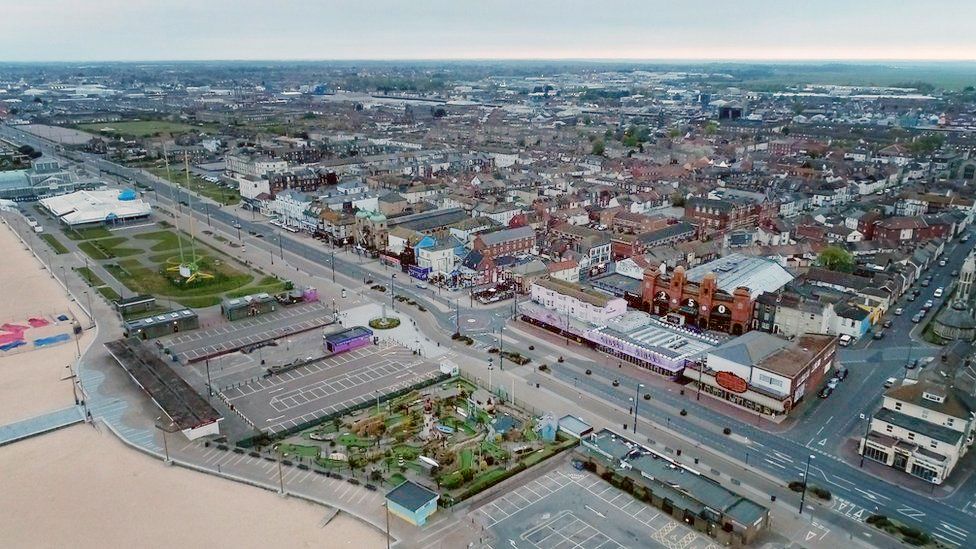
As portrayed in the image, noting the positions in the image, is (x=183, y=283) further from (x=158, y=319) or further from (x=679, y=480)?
(x=679, y=480)

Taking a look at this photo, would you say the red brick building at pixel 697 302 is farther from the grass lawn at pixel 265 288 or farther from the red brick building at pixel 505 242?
the grass lawn at pixel 265 288

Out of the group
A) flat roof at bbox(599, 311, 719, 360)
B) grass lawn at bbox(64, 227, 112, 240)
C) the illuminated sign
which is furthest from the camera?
grass lawn at bbox(64, 227, 112, 240)

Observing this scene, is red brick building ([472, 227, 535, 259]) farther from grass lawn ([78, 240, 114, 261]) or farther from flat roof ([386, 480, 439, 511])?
grass lawn ([78, 240, 114, 261])

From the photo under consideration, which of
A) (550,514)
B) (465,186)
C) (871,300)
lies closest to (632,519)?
(550,514)

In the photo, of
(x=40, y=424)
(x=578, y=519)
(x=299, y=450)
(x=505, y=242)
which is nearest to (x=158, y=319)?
(x=40, y=424)

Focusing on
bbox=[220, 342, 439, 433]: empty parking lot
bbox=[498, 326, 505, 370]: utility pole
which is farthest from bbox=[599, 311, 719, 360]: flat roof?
bbox=[220, 342, 439, 433]: empty parking lot

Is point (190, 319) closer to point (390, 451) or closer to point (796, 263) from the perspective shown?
point (390, 451)
